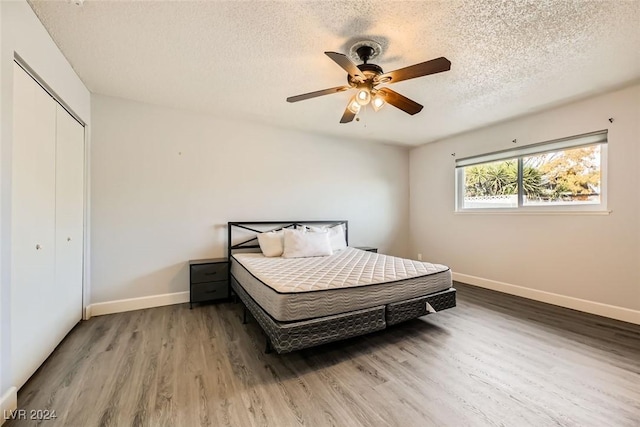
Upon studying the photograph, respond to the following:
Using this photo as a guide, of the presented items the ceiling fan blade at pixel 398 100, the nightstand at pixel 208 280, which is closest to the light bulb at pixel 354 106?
the ceiling fan blade at pixel 398 100

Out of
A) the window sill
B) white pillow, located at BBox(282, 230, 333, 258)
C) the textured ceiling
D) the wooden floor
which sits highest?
the textured ceiling

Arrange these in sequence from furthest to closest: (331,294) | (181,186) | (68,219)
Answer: (181,186) → (68,219) → (331,294)

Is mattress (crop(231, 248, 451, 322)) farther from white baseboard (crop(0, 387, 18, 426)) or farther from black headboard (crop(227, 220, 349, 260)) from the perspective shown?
white baseboard (crop(0, 387, 18, 426))

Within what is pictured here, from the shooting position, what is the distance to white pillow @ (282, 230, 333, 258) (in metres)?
3.44

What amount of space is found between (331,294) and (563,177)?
11.4ft

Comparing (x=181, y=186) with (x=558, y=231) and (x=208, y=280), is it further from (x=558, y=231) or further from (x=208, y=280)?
(x=558, y=231)

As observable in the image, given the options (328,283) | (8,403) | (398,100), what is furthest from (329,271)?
(8,403)

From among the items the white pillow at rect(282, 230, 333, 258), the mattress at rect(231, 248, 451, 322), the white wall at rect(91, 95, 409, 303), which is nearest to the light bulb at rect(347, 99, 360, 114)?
the mattress at rect(231, 248, 451, 322)

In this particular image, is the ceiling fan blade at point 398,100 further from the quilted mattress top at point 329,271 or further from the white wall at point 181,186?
the white wall at point 181,186

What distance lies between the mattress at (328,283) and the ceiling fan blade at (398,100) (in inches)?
61.9

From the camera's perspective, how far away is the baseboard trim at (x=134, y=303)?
291cm

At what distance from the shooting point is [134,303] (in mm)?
3092

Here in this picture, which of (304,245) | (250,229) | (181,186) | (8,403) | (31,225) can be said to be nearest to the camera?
(8,403)

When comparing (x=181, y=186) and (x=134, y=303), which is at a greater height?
(x=181, y=186)
